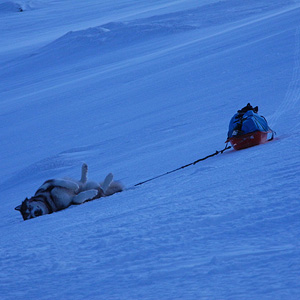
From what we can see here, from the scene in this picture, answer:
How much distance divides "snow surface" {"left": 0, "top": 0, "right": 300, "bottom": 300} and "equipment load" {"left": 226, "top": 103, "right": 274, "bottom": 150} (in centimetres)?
14

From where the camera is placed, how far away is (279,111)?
6203 mm

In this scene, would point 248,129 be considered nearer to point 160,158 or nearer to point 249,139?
point 249,139

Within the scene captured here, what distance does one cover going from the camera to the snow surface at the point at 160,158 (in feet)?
6.23

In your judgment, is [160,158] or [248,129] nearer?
[248,129]

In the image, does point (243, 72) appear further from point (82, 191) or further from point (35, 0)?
point (35, 0)

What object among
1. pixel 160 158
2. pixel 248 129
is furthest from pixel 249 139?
pixel 160 158

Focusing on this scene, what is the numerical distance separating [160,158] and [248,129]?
1450 millimetres

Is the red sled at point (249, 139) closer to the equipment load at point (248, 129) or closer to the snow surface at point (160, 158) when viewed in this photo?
the equipment load at point (248, 129)

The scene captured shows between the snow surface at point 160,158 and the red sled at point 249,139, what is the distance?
12cm

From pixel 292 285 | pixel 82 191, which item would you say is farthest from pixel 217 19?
pixel 292 285

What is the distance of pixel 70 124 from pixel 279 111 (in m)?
4.32

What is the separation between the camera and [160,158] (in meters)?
5.69

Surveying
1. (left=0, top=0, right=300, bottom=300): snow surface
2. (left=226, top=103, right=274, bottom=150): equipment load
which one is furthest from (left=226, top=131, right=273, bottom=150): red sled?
(left=0, top=0, right=300, bottom=300): snow surface

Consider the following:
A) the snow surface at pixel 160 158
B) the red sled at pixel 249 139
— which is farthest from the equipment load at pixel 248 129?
the snow surface at pixel 160 158
